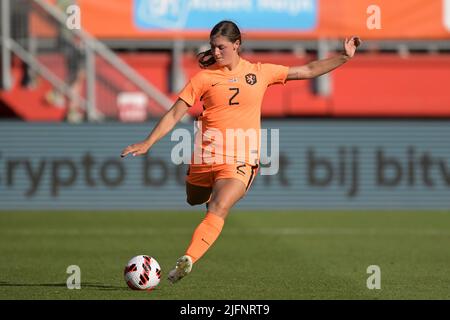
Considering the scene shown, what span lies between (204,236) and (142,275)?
25.8 inches

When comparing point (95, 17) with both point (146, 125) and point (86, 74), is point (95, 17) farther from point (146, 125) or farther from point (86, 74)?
point (146, 125)

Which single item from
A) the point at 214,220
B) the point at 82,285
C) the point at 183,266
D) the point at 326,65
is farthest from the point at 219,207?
the point at 326,65

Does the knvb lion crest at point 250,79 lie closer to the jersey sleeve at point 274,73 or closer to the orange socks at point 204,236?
the jersey sleeve at point 274,73

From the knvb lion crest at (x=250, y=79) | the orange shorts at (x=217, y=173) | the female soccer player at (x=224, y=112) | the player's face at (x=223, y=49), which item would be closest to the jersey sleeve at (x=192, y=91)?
the female soccer player at (x=224, y=112)

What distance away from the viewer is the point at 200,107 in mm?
23703

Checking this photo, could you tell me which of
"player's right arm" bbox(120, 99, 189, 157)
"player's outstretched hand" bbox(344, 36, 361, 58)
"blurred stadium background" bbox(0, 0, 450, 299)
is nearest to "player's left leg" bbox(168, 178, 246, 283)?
"player's right arm" bbox(120, 99, 189, 157)

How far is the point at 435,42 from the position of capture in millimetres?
25938

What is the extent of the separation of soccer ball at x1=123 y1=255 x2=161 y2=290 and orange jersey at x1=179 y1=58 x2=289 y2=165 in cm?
114

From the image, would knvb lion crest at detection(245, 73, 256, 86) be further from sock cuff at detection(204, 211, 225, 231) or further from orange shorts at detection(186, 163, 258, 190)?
sock cuff at detection(204, 211, 225, 231)

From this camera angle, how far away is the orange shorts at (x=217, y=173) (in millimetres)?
10367

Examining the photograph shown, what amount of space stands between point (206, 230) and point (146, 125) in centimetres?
1208

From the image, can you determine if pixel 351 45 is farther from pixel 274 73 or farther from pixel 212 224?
pixel 212 224

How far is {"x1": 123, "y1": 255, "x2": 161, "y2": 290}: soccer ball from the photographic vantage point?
396 inches
